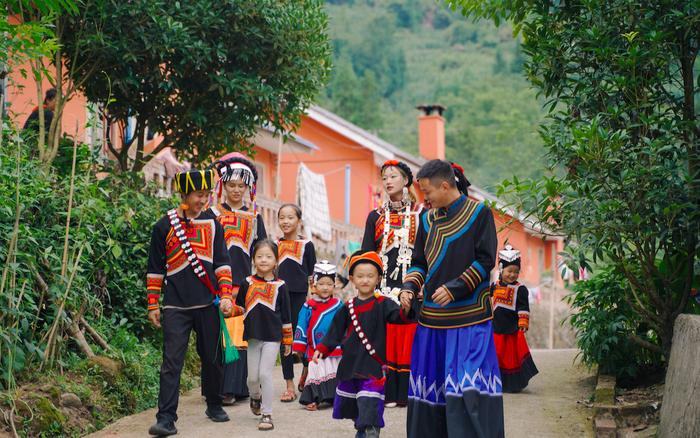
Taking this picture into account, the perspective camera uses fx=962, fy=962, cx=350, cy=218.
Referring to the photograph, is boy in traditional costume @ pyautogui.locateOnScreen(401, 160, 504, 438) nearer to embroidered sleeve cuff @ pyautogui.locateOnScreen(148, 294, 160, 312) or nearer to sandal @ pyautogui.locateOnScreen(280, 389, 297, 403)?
embroidered sleeve cuff @ pyautogui.locateOnScreen(148, 294, 160, 312)

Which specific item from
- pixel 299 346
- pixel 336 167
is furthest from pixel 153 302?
pixel 336 167

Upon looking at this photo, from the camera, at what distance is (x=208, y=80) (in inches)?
449

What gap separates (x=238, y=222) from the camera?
31.6 feet

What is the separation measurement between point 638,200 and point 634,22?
5.02 feet

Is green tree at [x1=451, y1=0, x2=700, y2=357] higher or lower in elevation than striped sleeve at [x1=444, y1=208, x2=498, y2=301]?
higher

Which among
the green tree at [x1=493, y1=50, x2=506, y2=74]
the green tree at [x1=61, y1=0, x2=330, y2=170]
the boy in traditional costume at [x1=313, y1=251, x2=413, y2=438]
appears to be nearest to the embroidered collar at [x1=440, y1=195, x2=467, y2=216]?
the boy in traditional costume at [x1=313, y1=251, x2=413, y2=438]

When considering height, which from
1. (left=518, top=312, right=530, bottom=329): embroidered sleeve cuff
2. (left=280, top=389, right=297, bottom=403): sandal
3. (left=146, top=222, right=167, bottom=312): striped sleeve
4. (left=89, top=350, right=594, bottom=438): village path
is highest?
(left=146, top=222, right=167, bottom=312): striped sleeve

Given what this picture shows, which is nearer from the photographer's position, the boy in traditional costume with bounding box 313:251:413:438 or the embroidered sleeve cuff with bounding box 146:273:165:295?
the boy in traditional costume with bounding box 313:251:413:438

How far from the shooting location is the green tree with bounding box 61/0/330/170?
10373 millimetres

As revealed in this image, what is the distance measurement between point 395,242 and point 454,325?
2.60m

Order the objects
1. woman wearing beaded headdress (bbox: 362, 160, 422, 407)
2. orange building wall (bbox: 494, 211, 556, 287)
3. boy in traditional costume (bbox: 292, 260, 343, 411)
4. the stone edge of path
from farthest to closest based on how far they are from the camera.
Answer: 1. orange building wall (bbox: 494, 211, 556, 287)
2. boy in traditional costume (bbox: 292, 260, 343, 411)
3. woman wearing beaded headdress (bbox: 362, 160, 422, 407)
4. the stone edge of path

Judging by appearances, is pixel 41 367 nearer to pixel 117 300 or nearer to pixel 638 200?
pixel 117 300

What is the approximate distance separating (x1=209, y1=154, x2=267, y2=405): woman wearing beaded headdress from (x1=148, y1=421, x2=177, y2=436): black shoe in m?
1.68

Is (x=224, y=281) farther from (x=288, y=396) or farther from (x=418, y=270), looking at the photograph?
(x=288, y=396)
